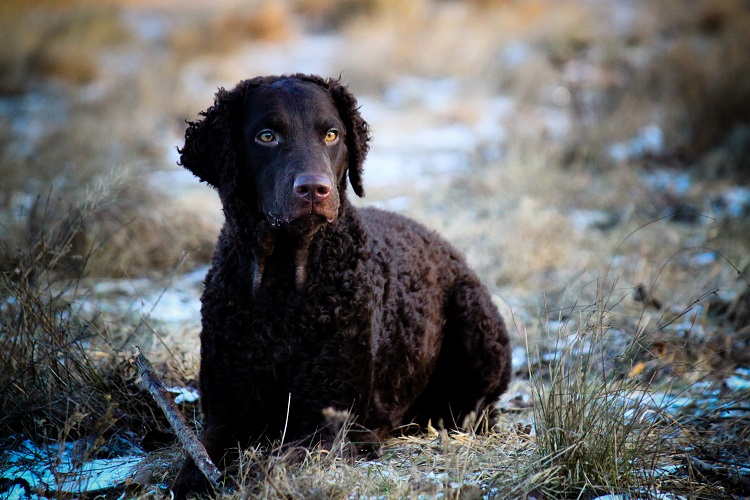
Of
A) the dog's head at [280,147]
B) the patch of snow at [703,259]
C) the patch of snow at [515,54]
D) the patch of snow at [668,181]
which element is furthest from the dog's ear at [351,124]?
the patch of snow at [515,54]

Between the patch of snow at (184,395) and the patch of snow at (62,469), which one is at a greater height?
the patch of snow at (184,395)

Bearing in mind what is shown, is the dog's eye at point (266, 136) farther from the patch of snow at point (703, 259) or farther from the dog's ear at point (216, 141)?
the patch of snow at point (703, 259)

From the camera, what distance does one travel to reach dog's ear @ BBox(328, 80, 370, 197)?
3.36 metres

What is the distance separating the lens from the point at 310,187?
2.82 metres

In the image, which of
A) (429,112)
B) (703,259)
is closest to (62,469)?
(703,259)

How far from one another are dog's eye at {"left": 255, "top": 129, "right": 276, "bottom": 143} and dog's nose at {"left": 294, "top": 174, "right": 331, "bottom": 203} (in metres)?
0.32

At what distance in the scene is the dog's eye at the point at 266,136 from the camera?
10.0 feet

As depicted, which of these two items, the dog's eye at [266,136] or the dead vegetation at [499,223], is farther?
the dog's eye at [266,136]

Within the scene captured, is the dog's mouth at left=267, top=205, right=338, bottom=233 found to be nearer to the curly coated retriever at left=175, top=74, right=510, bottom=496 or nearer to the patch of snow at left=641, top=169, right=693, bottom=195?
the curly coated retriever at left=175, top=74, right=510, bottom=496

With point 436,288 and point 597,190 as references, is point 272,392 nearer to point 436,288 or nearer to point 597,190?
point 436,288

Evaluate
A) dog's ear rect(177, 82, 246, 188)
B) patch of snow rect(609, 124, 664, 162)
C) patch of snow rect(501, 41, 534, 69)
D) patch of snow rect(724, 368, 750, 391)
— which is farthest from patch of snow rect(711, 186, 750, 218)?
patch of snow rect(501, 41, 534, 69)

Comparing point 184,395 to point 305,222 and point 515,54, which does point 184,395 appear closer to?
point 305,222

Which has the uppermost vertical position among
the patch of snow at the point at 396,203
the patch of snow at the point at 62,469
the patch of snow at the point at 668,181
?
the patch of snow at the point at 668,181

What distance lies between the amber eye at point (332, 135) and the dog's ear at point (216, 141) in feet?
1.36
